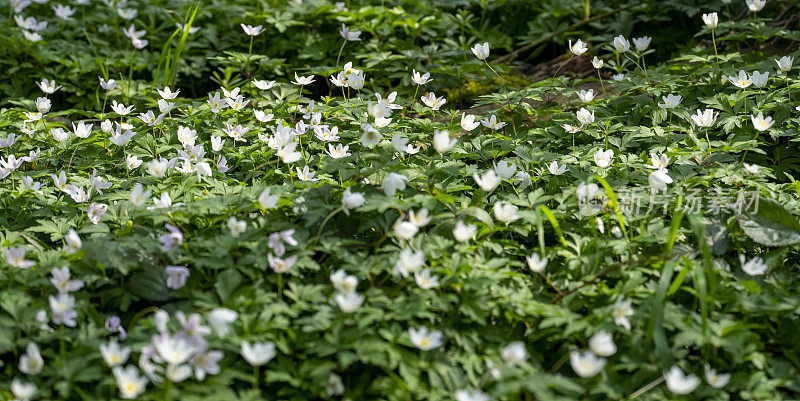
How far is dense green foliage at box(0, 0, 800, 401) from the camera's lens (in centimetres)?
212

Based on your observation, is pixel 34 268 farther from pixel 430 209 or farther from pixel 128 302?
pixel 430 209

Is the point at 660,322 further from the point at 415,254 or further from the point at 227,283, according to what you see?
the point at 227,283

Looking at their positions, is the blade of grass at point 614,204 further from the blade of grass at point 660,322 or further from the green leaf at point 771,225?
the green leaf at point 771,225

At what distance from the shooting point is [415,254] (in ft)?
7.44

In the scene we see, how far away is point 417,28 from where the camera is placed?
501cm

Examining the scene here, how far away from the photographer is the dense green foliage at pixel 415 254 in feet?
6.97

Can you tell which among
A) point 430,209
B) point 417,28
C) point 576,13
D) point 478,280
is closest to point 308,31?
point 417,28

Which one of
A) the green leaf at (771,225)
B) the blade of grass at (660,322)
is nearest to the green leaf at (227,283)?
the blade of grass at (660,322)

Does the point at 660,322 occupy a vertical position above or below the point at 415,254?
below

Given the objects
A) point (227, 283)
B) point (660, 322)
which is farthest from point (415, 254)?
point (660, 322)

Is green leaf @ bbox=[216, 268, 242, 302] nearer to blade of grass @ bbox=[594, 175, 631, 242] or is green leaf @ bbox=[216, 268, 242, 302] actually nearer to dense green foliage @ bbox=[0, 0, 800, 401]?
dense green foliage @ bbox=[0, 0, 800, 401]

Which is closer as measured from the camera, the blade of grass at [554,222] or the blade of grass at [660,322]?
the blade of grass at [660,322]

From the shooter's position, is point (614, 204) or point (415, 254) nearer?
point (415, 254)

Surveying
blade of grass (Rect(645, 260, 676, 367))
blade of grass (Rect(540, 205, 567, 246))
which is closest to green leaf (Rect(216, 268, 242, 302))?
blade of grass (Rect(540, 205, 567, 246))
